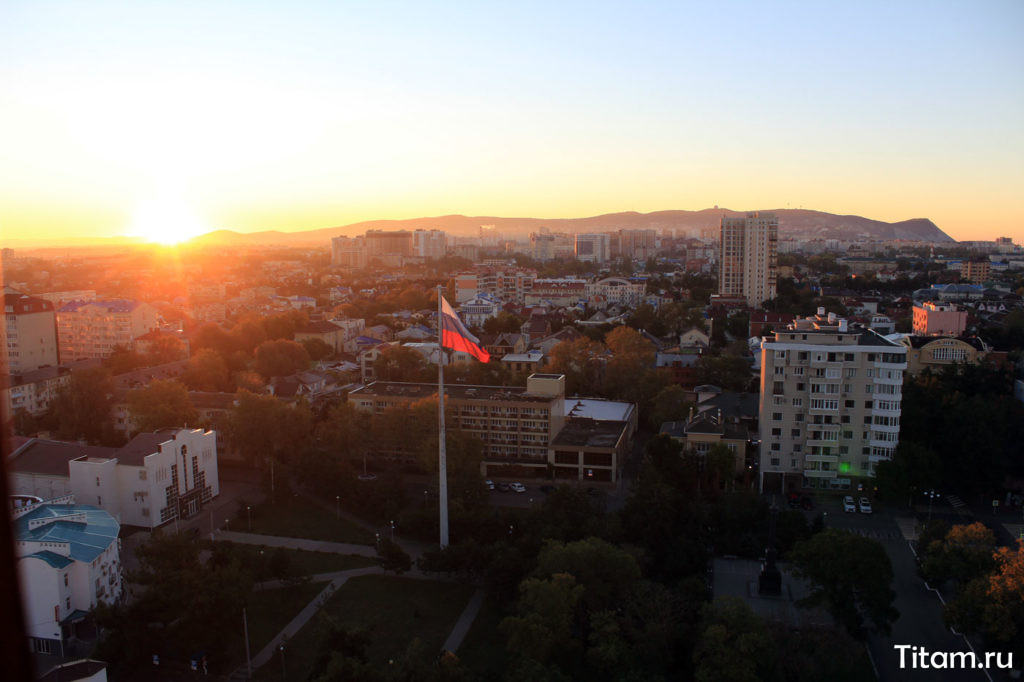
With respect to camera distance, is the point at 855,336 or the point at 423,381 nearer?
the point at 855,336

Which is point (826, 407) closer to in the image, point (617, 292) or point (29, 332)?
point (29, 332)

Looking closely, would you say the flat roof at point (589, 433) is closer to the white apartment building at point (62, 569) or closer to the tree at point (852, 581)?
the tree at point (852, 581)

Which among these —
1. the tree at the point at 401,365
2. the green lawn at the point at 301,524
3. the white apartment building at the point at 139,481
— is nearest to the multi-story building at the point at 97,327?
the tree at the point at 401,365

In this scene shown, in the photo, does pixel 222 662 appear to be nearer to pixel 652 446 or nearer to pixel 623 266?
pixel 652 446

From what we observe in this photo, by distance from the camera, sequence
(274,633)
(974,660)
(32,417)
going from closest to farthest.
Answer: (974,660), (274,633), (32,417)

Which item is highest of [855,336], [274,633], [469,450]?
[855,336]

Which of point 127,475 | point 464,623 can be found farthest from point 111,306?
point 464,623

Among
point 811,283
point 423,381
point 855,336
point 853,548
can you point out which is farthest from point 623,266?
point 853,548

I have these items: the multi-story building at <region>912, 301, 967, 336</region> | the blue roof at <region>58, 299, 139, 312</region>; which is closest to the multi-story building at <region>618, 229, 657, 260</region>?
the multi-story building at <region>912, 301, 967, 336</region>
